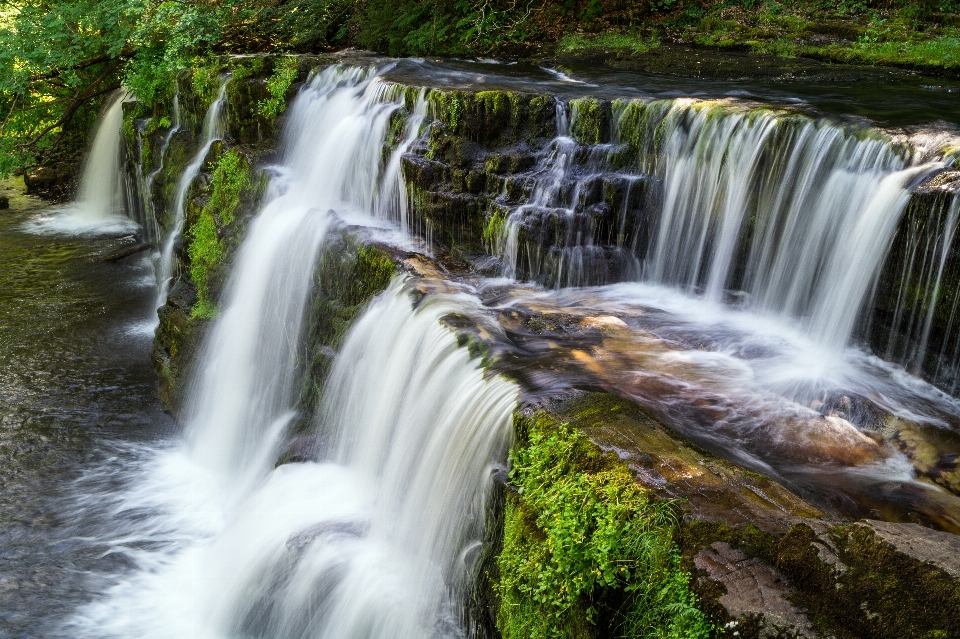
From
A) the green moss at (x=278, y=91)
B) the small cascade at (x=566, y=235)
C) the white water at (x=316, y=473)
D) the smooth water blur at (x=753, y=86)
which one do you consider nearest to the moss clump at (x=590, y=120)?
the small cascade at (x=566, y=235)

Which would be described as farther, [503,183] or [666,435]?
[503,183]

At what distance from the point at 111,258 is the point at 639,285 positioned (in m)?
10.3

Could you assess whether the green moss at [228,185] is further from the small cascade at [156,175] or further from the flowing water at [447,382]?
the small cascade at [156,175]

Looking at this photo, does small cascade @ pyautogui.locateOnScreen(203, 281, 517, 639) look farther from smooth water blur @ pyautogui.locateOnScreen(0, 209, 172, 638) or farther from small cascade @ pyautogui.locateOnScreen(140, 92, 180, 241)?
small cascade @ pyautogui.locateOnScreen(140, 92, 180, 241)

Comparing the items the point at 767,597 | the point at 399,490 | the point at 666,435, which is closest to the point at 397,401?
the point at 399,490

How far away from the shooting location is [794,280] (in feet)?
22.5

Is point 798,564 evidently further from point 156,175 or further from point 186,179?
point 156,175

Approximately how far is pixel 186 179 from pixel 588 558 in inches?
406

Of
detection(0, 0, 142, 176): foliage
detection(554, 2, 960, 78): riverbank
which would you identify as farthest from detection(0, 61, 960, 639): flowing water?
detection(0, 0, 142, 176): foliage

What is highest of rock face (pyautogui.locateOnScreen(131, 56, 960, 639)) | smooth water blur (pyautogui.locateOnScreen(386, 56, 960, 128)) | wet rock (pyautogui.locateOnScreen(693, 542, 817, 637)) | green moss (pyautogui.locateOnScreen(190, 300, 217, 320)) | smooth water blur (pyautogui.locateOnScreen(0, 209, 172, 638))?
smooth water blur (pyautogui.locateOnScreen(386, 56, 960, 128))

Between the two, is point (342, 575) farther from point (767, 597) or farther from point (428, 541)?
point (767, 597)

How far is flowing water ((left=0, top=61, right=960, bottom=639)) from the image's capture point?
17.1 feet

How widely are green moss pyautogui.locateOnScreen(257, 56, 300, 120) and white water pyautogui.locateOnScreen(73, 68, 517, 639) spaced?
175 cm

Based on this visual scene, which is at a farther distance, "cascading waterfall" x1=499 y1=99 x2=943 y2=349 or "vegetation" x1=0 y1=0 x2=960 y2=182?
"vegetation" x1=0 y1=0 x2=960 y2=182
